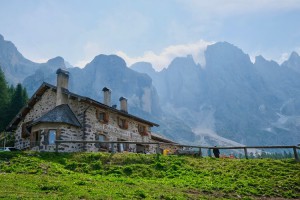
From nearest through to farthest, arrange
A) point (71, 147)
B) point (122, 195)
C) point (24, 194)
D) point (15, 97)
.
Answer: point (24, 194)
point (122, 195)
point (71, 147)
point (15, 97)

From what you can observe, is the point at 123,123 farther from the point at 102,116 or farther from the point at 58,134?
the point at 58,134

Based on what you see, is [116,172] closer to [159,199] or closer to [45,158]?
[45,158]

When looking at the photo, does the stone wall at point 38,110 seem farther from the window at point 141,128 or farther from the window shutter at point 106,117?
the window at point 141,128

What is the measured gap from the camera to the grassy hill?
1313 cm

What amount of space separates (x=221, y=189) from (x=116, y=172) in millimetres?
5821

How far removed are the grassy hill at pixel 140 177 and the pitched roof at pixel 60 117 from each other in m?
6.58

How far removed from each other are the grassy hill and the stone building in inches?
214

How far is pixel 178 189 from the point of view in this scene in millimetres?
15453

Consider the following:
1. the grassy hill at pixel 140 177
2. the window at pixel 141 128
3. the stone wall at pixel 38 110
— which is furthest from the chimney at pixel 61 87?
the grassy hill at pixel 140 177

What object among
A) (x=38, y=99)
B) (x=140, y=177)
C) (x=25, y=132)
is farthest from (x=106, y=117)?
(x=140, y=177)

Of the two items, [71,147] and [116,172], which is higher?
[71,147]

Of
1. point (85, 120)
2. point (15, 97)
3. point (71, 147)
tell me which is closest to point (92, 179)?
point (71, 147)

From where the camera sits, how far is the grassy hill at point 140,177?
13133mm

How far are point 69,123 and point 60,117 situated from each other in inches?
35.8
